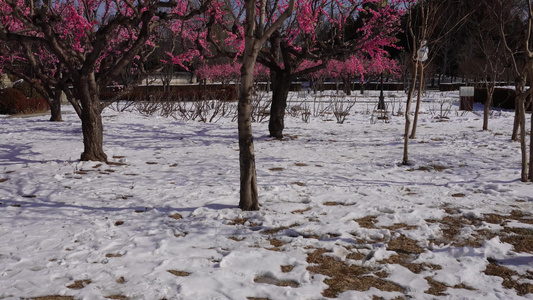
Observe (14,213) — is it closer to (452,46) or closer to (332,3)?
(332,3)

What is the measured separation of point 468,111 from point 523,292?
17.6m

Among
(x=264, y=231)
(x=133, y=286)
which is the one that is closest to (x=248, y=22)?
(x=264, y=231)

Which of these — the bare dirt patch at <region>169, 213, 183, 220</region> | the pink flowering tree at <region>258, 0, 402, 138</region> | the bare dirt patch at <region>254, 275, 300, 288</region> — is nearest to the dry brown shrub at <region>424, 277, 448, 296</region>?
the bare dirt patch at <region>254, 275, 300, 288</region>

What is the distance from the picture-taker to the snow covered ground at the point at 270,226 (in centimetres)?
327

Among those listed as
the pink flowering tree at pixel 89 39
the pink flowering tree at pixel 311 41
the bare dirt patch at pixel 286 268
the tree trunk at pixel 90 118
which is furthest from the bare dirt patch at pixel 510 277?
the pink flowering tree at pixel 311 41

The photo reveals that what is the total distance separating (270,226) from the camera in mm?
4598

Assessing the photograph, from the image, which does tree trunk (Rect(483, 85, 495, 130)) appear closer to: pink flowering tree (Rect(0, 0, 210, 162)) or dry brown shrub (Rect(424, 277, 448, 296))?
pink flowering tree (Rect(0, 0, 210, 162))

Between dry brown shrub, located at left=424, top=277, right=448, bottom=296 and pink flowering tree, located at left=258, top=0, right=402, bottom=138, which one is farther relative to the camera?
pink flowering tree, located at left=258, top=0, right=402, bottom=138

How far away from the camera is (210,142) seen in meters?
10.8

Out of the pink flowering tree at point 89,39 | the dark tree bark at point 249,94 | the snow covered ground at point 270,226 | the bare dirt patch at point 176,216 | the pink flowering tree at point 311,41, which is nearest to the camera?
the snow covered ground at point 270,226

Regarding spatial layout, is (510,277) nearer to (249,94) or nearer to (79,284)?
(249,94)

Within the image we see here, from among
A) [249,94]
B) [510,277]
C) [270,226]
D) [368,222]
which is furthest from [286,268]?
[249,94]

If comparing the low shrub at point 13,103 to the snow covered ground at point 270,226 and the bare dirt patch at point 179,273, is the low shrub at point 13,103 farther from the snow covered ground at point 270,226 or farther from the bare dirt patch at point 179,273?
the bare dirt patch at point 179,273

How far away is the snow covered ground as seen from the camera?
3.27 metres
